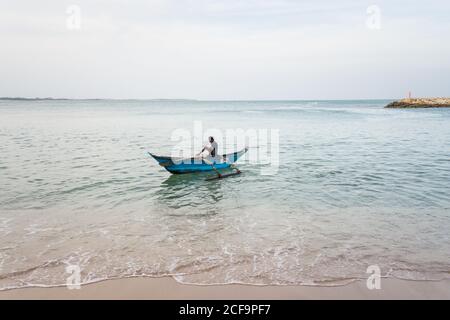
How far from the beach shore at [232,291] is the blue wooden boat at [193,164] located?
25.9ft

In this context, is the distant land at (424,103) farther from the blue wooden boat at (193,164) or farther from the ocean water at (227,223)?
the blue wooden boat at (193,164)

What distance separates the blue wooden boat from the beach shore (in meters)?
7.88

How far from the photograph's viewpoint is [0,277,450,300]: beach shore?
5375 millimetres

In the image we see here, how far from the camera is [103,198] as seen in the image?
10.8 meters

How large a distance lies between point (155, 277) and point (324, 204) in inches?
233

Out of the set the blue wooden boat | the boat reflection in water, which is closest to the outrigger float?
the blue wooden boat

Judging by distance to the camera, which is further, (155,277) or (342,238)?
(342,238)

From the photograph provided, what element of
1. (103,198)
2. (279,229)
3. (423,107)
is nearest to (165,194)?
(103,198)

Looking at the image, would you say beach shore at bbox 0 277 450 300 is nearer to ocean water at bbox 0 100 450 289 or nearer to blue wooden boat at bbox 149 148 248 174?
ocean water at bbox 0 100 450 289

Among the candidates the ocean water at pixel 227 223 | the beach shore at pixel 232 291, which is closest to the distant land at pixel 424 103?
the ocean water at pixel 227 223

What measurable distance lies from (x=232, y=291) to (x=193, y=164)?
887 centimetres

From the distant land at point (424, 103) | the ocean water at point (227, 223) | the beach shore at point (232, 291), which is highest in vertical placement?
the distant land at point (424, 103)

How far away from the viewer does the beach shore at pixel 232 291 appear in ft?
17.6
